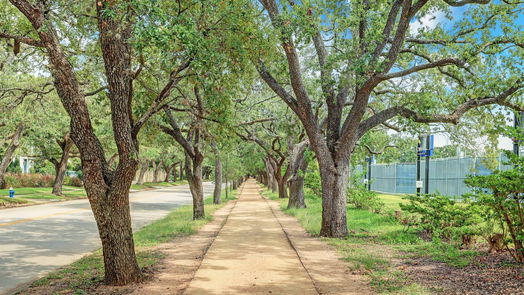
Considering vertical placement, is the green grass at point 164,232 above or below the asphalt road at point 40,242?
above

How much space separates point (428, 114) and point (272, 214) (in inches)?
415

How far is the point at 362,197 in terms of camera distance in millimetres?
22109

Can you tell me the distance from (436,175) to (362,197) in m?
15.4

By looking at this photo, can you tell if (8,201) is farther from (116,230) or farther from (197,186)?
(116,230)

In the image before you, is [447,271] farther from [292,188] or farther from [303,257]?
[292,188]

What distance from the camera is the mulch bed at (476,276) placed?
682cm

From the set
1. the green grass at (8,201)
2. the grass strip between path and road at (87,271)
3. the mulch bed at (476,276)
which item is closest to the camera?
the mulch bed at (476,276)

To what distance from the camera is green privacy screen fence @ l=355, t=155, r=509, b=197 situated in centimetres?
2925

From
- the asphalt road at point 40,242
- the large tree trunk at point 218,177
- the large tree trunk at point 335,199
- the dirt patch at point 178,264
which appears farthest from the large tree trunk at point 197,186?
the large tree trunk at point 218,177

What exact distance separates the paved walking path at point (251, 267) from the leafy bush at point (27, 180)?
3420 centimetres

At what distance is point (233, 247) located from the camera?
11.4 m

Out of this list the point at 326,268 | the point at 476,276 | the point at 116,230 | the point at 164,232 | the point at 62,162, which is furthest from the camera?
the point at 62,162

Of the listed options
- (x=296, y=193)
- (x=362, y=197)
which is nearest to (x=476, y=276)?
(x=362, y=197)

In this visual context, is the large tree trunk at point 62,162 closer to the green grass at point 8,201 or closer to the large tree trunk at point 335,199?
the green grass at point 8,201
